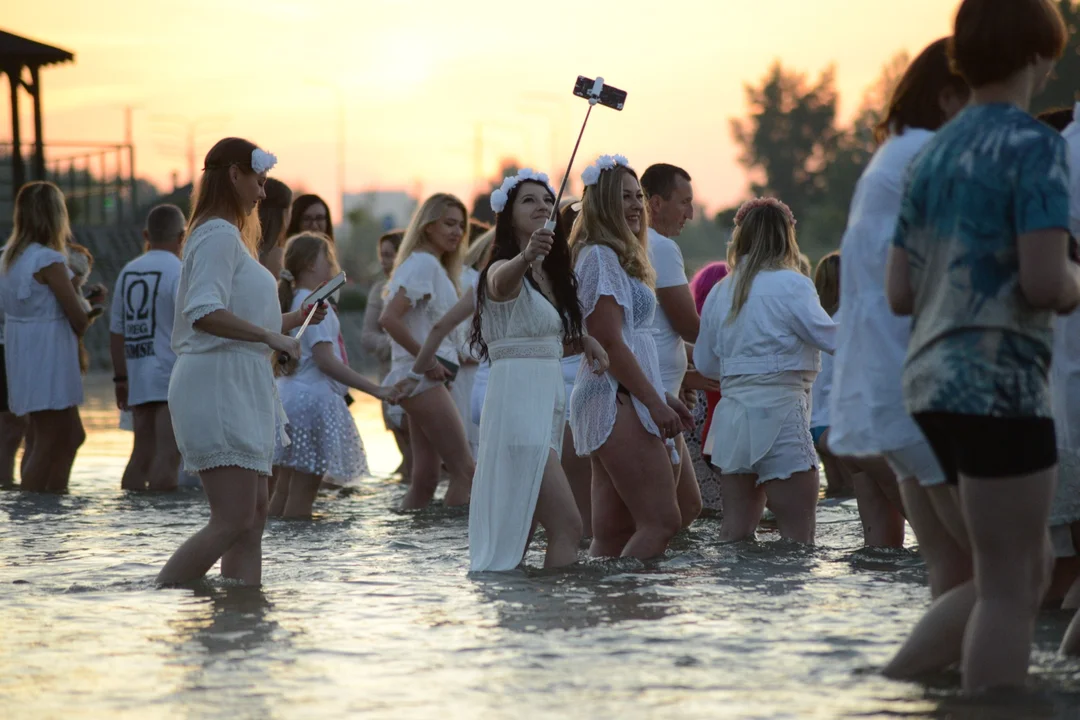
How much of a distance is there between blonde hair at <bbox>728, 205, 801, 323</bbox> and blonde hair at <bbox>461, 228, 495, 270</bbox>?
2.80 meters

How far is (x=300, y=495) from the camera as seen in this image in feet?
32.4

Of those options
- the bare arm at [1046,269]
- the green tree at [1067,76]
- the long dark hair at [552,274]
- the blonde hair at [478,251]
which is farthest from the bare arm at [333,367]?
the green tree at [1067,76]

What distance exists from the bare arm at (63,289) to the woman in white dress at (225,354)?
17.2 feet

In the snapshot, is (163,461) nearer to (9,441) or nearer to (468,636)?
(9,441)

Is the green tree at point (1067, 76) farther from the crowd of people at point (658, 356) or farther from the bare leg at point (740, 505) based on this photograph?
the bare leg at point (740, 505)

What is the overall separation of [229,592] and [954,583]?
3050 millimetres

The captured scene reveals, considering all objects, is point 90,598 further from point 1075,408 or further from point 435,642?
point 1075,408

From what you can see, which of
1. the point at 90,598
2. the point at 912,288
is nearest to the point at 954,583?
the point at 912,288

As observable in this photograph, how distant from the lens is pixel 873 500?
7.78 m

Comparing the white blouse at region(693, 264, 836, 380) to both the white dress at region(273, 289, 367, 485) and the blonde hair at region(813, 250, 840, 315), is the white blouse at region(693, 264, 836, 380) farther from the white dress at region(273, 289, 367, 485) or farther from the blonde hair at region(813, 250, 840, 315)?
the white dress at region(273, 289, 367, 485)

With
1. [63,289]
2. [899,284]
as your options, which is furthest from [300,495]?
[899,284]

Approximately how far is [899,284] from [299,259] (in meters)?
5.86

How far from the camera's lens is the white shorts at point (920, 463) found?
436 centimetres

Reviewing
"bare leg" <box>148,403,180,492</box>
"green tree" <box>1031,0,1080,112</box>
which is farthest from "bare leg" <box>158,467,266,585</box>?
"green tree" <box>1031,0,1080,112</box>
